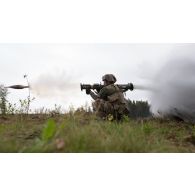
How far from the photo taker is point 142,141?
719cm

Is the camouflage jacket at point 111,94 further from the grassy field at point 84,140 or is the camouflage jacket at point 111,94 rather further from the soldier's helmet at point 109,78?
the grassy field at point 84,140

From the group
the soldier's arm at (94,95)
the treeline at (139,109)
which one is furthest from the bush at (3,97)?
the treeline at (139,109)

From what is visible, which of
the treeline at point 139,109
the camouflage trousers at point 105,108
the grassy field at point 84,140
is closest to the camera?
the grassy field at point 84,140

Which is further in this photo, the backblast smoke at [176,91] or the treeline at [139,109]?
the treeline at [139,109]

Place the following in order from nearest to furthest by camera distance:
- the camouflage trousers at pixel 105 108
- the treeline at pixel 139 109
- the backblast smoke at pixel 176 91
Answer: the camouflage trousers at pixel 105 108
the backblast smoke at pixel 176 91
the treeline at pixel 139 109

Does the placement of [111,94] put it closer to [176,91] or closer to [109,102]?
[109,102]

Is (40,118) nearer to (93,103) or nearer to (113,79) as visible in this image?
(93,103)

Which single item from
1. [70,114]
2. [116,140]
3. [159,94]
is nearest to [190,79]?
[159,94]

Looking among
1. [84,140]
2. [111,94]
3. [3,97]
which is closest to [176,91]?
[111,94]

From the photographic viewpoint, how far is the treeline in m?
14.0

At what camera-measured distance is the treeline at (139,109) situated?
45.9 feet

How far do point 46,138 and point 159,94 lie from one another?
8417mm

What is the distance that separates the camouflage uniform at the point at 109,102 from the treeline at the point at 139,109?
2.07 meters

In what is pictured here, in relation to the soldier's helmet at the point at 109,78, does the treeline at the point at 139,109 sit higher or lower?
lower
